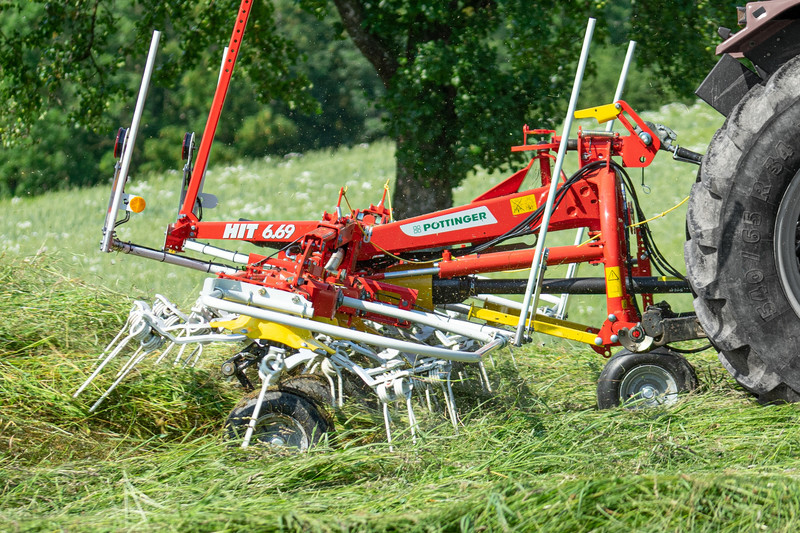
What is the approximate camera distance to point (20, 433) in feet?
13.7

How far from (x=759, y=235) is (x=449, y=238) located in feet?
5.67

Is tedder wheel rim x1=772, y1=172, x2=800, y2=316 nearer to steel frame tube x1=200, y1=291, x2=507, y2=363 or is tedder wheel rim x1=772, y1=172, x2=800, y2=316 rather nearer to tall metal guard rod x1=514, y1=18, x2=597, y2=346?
tall metal guard rod x1=514, y1=18, x2=597, y2=346

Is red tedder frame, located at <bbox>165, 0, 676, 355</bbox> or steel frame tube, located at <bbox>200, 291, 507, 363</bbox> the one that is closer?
steel frame tube, located at <bbox>200, 291, 507, 363</bbox>

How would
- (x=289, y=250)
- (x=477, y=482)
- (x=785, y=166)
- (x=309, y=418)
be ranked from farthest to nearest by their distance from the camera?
(x=289, y=250) < (x=309, y=418) < (x=785, y=166) < (x=477, y=482)

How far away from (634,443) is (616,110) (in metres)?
1.79

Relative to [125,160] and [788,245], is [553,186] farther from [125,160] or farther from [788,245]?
[125,160]

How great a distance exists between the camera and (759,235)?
3764 mm

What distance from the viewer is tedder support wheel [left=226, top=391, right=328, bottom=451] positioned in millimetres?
4098

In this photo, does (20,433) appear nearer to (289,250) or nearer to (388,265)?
(289,250)

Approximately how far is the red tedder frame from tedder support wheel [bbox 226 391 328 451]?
20.6 inches

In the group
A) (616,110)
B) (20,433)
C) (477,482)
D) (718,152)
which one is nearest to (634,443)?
(477,482)

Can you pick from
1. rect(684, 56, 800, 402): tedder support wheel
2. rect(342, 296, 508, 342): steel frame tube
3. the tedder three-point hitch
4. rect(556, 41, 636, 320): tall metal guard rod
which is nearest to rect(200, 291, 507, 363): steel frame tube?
the tedder three-point hitch

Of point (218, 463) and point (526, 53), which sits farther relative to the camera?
point (526, 53)

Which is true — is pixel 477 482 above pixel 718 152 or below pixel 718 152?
below
